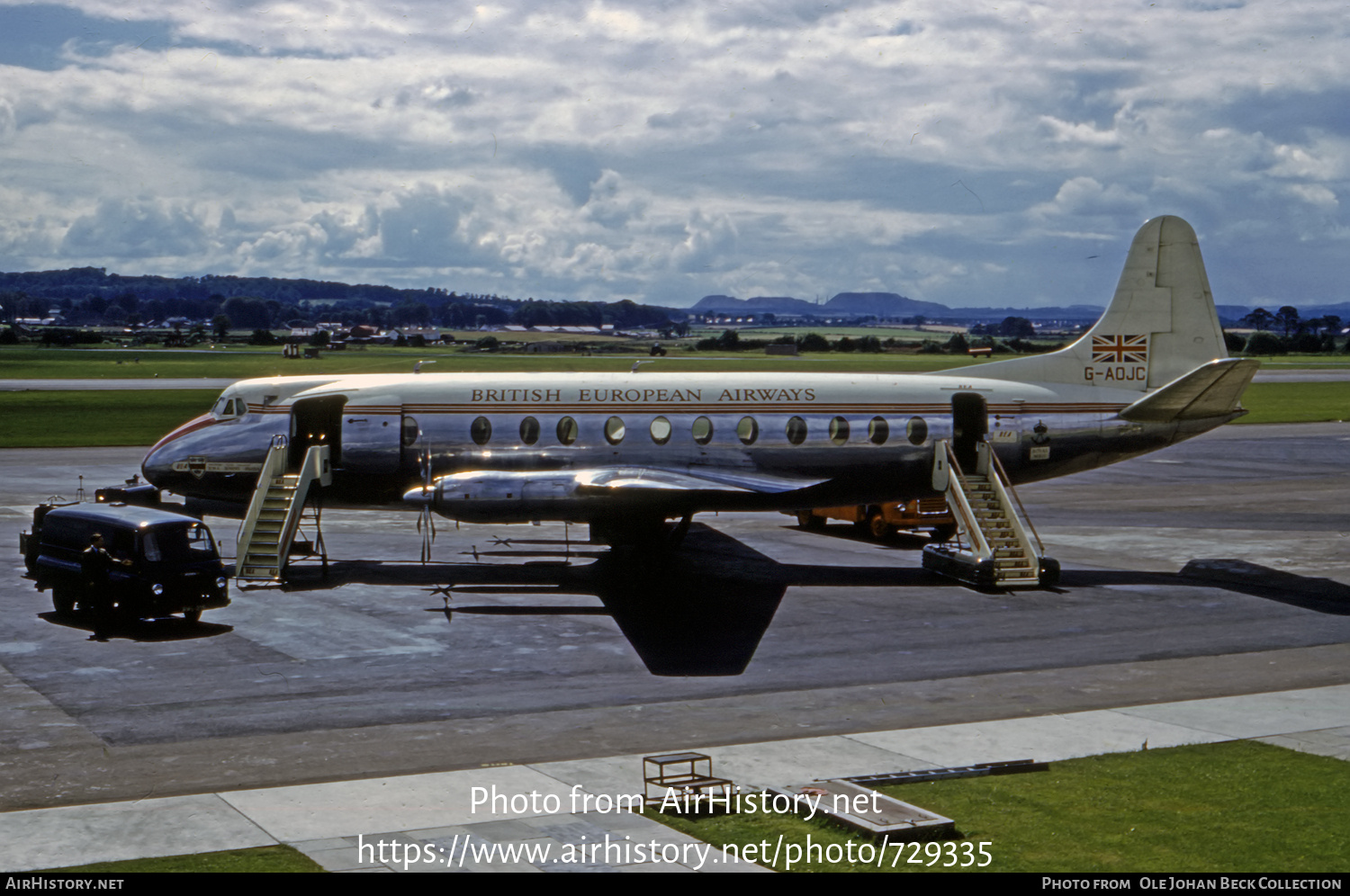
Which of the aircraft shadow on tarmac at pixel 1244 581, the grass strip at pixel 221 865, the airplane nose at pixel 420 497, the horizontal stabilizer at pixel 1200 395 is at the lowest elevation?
the aircraft shadow on tarmac at pixel 1244 581

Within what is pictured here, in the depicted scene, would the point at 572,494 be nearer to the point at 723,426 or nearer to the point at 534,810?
the point at 723,426

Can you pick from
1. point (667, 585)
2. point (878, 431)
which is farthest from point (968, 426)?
point (667, 585)

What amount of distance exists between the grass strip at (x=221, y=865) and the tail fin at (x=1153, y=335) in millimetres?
24632

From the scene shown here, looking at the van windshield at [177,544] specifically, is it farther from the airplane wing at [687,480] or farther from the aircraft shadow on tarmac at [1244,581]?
the aircraft shadow on tarmac at [1244,581]

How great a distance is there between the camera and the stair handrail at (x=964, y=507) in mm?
30766

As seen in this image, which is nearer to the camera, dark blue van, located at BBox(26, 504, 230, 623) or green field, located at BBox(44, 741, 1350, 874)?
green field, located at BBox(44, 741, 1350, 874)

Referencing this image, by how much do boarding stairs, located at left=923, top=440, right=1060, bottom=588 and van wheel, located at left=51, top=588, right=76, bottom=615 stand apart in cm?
2009

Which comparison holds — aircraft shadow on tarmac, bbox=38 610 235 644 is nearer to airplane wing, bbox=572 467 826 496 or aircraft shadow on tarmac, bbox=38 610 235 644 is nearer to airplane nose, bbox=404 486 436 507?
airplane nose, bbox=404 486 436 507

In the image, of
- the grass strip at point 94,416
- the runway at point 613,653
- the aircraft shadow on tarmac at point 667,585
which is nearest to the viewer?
the runway at point 613,653

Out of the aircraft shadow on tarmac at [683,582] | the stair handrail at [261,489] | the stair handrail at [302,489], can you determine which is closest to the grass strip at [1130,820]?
the aircraft shadow on tarmac at [683,582]

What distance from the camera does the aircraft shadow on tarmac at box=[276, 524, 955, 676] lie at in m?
24.8

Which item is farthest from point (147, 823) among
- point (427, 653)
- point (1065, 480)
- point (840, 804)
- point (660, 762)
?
point (1065, 480)

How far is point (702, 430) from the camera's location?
3183 cm

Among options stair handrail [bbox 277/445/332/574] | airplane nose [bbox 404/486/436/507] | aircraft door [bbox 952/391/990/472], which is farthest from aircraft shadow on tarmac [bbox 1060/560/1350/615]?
stair handrail [bbox 277/445/332/574]
